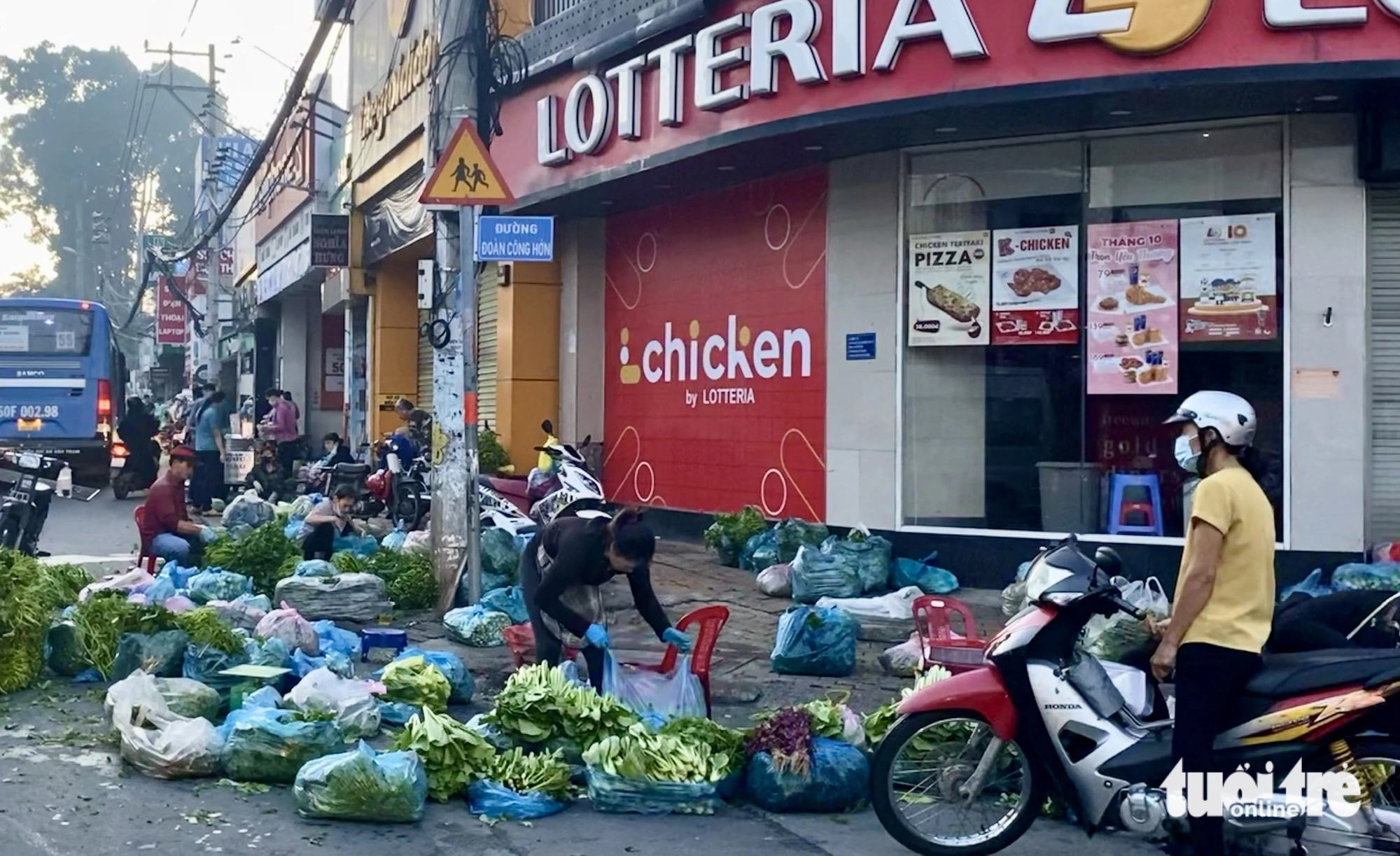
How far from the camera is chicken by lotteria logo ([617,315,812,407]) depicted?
13.3m

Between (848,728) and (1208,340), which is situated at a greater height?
(1208,340)

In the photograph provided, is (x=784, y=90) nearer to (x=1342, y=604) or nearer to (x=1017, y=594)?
(x=1017, y=594)

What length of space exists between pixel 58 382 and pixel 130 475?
274cm

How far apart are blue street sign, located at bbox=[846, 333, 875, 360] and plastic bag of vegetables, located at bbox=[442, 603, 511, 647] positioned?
4.04 meters

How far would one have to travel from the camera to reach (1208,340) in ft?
35.5

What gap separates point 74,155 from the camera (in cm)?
7962

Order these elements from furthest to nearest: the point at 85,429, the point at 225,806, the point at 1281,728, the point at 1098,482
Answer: the point at 85,429 → the point at 1098,482 → the point at 225,806 → the point at 1281,728

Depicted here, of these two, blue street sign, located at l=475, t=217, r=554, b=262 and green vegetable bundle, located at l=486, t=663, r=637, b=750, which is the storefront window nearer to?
blue street sign, located at l=475, t=217, r=554, b=262

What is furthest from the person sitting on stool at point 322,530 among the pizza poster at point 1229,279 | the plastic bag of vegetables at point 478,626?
the pizza poster at point 1229,279

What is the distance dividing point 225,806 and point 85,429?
767 inches

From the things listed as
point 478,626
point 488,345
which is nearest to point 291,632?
point 478,626

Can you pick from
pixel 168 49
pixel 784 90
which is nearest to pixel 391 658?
pixel 784 90

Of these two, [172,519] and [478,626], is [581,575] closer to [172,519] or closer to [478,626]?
[478,626]

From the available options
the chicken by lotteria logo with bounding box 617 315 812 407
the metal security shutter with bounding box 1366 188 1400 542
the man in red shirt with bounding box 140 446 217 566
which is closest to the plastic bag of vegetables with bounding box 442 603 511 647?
the man in red shirt with bounding box 140 446 217 566
